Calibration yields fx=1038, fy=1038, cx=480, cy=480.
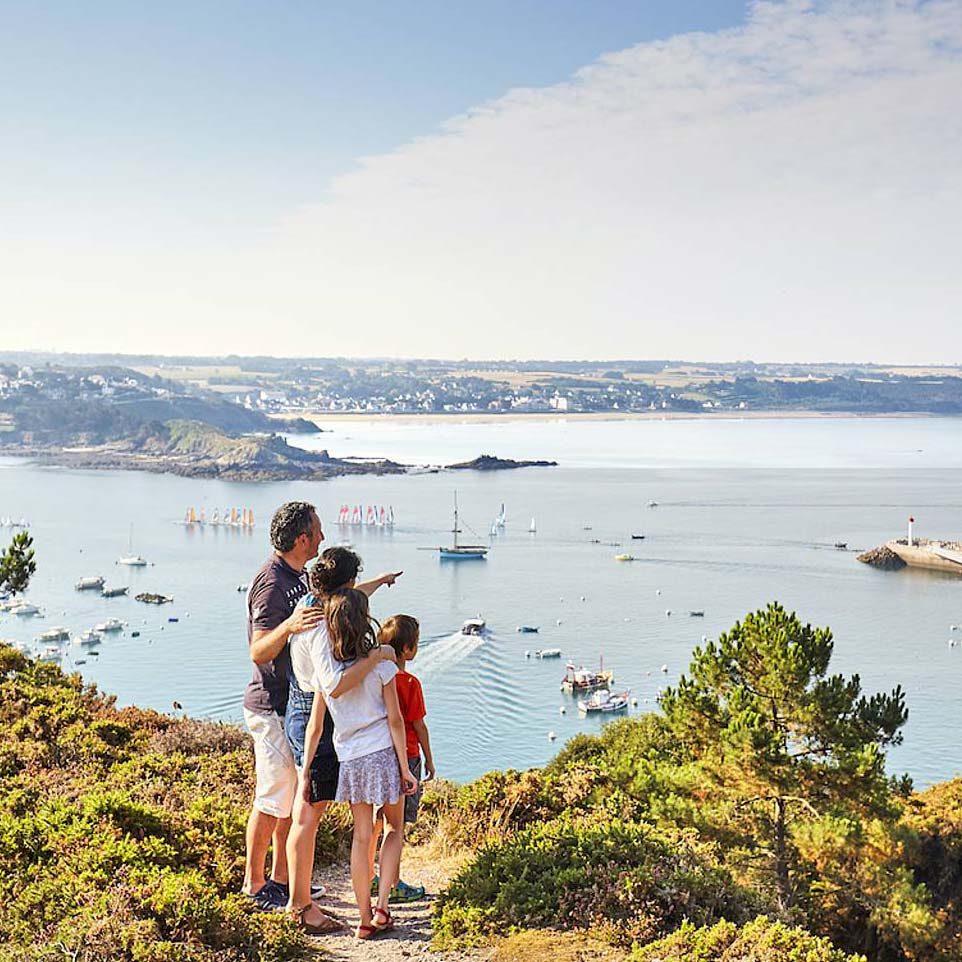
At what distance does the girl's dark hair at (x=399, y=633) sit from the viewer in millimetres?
3840

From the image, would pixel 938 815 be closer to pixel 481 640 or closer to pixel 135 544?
pixel 481 640

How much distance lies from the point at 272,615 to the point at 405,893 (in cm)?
135

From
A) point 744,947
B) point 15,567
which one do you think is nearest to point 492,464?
point 15,567

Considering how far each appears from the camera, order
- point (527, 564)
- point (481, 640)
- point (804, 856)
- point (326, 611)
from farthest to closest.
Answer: point (527, 564) → point (481, 640) → point (804, 856) → point (326, 611)

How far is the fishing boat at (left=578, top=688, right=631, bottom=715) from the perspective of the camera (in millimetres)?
27266

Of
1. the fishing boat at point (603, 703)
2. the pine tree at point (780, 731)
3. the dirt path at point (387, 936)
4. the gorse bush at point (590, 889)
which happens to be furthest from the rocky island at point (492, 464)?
the gorse bush at point (590, 889)

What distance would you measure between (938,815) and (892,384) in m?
199

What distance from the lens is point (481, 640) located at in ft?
116

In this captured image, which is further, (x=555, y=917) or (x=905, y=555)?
(x=905, y=555)

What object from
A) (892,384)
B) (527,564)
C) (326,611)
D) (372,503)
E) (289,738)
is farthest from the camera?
(892,384)

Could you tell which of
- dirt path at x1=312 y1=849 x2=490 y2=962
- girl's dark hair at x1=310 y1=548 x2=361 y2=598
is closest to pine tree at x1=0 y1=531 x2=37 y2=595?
dirt path at x1=312 y1=849 x2=490 y2=962

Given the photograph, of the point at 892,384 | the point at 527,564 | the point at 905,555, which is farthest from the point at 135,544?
the point at 892,384

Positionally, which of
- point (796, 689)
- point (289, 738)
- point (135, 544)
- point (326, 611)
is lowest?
point (135, 544)

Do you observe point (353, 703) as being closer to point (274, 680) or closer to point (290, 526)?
point (274, 680)
